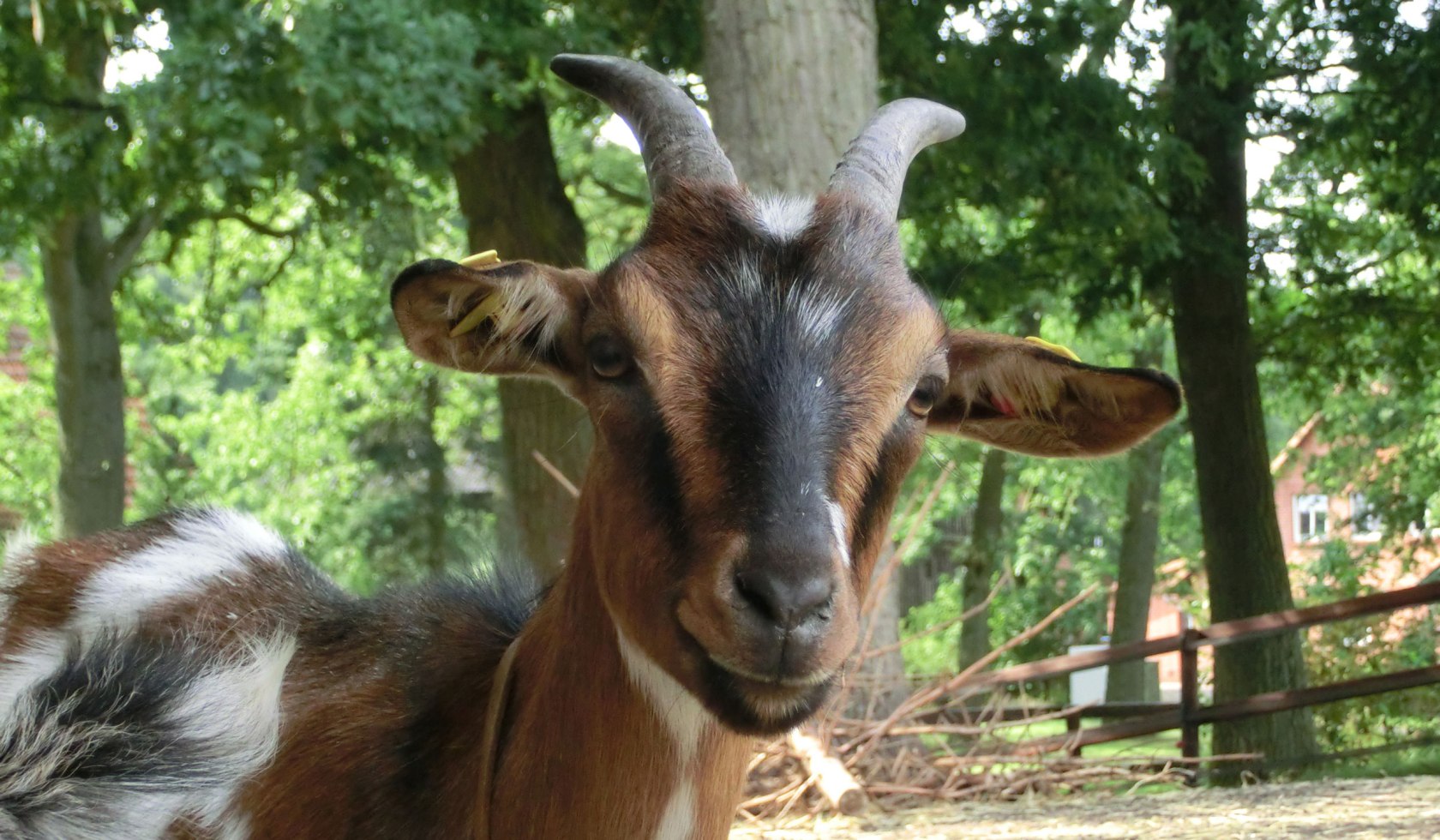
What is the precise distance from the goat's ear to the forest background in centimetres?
126

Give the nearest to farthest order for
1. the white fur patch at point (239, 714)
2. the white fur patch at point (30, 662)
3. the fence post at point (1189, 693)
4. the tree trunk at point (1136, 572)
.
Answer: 1. the white fur patch at point (239, 714)
2. the white fur patch at point (30, 662)
3. the fence post at point (1189, 693)
4. the tree trunk at point (1136, 572)

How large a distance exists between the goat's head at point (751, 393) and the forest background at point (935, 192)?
1039 millimetres

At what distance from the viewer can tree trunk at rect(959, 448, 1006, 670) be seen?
2297cm

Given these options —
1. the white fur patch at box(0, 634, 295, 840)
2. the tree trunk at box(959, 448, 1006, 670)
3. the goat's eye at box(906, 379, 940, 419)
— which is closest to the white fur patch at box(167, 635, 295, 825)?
the white fur patch at box(0, 634, 295, 840)

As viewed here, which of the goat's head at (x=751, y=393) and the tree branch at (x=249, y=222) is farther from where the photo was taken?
the tree branch at (x=249, y=222)

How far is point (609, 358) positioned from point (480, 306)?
1.15ft

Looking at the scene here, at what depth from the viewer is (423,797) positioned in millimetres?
3225

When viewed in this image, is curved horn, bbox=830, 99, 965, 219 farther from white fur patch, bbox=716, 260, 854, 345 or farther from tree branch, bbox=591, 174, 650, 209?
tree branch, bbox=591, 174, 650, 209

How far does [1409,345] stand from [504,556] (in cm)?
1327

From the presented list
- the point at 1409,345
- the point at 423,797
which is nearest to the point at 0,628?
the point at 423,797

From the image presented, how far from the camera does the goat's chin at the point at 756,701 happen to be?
101 inches

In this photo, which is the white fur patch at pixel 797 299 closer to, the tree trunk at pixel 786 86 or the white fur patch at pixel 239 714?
the white fur patch at pixel 239 714

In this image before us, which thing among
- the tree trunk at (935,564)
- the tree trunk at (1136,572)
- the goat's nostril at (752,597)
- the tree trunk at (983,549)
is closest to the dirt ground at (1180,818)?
the goat's nostril at (752,597)

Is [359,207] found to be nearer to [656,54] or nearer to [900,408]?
[656,54]
